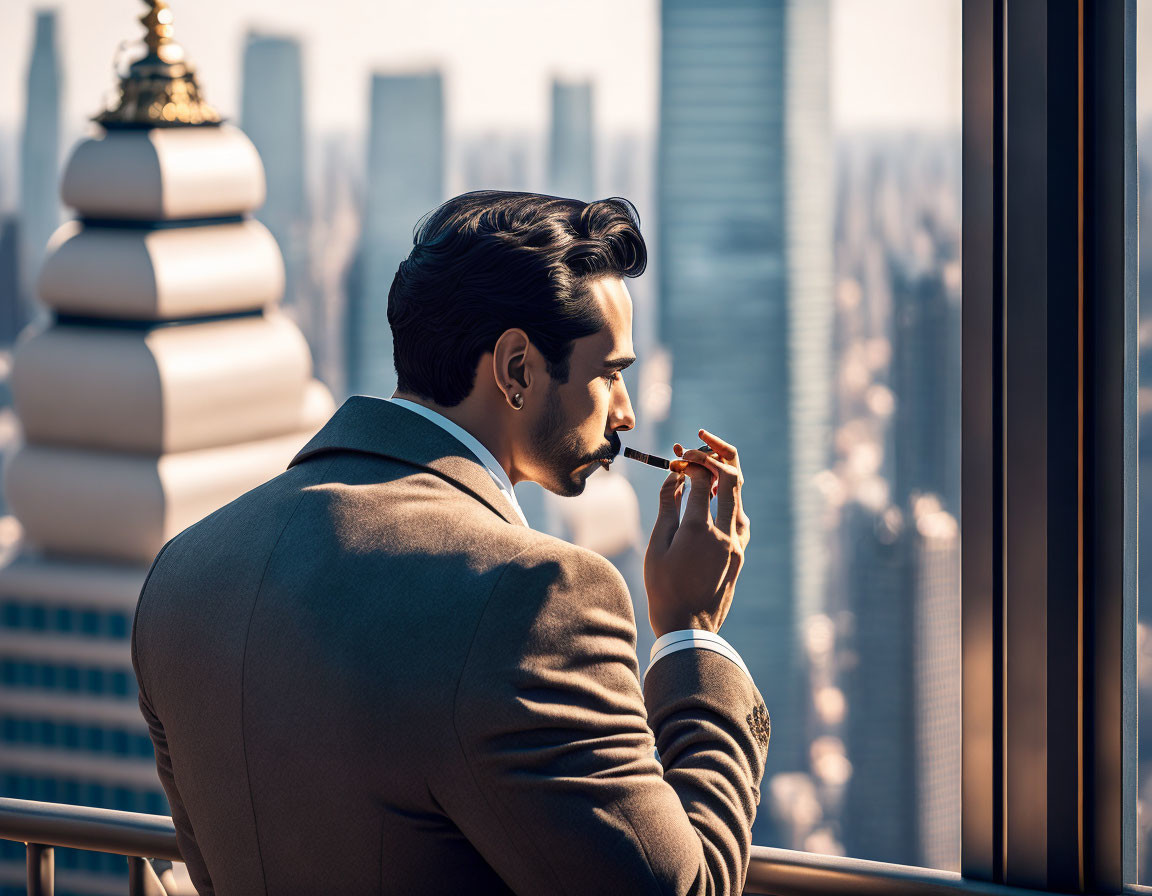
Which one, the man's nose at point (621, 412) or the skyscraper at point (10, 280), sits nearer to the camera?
the man's nose at point (621, 412)

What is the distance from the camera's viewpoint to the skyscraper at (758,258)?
47125 mm

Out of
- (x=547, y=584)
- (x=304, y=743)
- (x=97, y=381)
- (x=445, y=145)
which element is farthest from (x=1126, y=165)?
(x=445, y=145)

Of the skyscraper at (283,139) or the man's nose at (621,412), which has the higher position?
the skyscraper at (283,139)

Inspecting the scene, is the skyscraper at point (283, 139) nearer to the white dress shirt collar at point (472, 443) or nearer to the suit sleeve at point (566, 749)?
the white dress shirt collar at point (472, 443)

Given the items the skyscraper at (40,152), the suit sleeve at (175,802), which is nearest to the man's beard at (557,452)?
the suit sleeve at (175,802)

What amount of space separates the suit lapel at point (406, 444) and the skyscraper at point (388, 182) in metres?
32.7

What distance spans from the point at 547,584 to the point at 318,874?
27 cm

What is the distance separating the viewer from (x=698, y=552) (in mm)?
1187

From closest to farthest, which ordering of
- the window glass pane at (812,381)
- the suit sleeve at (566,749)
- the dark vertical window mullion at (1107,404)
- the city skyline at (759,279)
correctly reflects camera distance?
the suit sleeve at (566,749) → the dark vertical window mullion at (1107,404) → the city skyline at (759,279) → the window glass pane at (812,381)

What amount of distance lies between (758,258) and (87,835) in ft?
157

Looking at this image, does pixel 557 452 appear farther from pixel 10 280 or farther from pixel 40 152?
pixel 10 280

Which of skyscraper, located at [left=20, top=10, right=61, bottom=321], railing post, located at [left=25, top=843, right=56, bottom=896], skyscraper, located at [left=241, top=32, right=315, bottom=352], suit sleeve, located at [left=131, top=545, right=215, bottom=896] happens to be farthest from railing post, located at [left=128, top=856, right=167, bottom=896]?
skyscraper, located at [left=241, top=32, right=315, bottom=352]

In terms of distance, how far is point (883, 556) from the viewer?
131 ft

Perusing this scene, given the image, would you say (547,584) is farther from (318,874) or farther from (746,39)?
(746,39)
